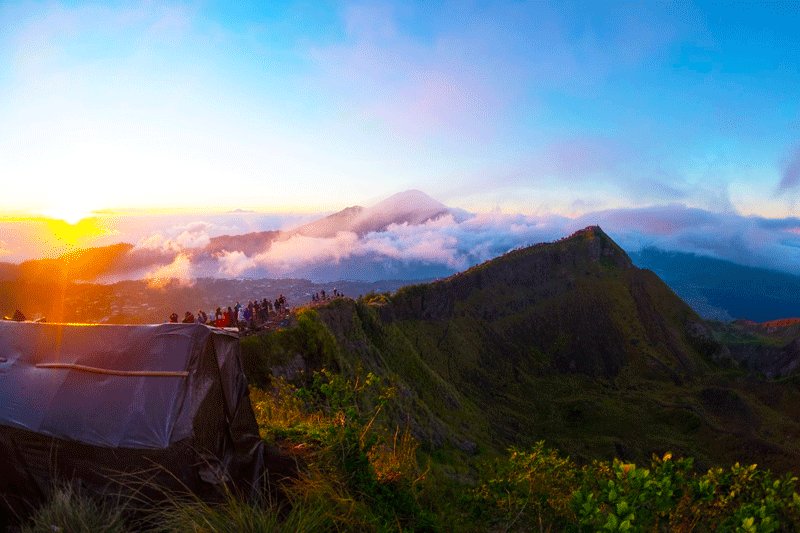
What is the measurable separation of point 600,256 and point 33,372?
131m

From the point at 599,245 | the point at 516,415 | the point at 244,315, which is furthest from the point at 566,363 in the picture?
the point at 244,315

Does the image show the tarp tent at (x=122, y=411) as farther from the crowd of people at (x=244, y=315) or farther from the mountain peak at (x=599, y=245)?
the mountain peak at (x=599, y=245)

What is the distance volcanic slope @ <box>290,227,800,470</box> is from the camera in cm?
5284

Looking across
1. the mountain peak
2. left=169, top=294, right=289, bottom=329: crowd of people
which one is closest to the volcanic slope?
the mountain peak

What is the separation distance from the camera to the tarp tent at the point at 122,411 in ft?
18.1

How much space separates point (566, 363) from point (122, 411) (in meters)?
99.5

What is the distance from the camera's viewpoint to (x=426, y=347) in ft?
242

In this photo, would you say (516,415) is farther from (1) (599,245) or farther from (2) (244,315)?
(1) (599,245)

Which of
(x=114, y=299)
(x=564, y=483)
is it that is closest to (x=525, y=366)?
(x=114, y=299)

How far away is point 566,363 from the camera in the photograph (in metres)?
95.6

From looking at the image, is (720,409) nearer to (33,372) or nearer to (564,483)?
(564,483)

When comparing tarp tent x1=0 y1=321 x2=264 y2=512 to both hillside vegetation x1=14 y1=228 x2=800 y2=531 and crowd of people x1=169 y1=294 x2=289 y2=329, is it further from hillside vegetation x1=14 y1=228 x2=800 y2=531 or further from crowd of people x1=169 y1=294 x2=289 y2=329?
crowd of people x1=169 y1=294 x2=289 y2=329

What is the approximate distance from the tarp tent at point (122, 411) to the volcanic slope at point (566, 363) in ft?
80.8

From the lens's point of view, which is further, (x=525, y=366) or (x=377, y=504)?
(x=525, y=366)
